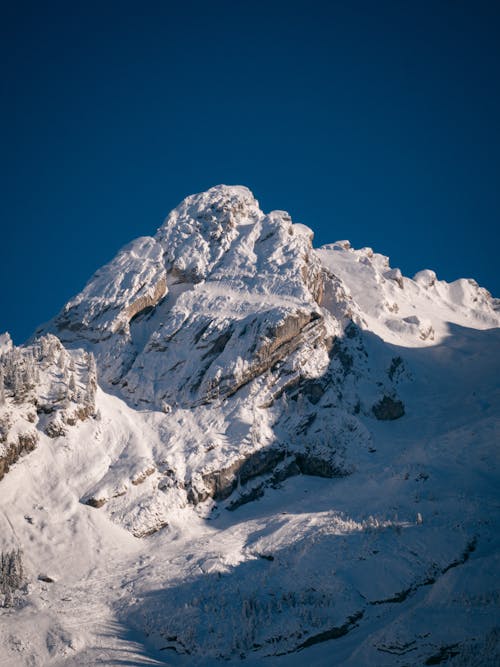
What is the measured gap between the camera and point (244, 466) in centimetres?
8306

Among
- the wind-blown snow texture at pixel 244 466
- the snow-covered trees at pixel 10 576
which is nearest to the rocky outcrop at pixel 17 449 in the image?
the wind-blown snow texture at pixel 244 466

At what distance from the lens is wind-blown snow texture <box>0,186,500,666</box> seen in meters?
57.1

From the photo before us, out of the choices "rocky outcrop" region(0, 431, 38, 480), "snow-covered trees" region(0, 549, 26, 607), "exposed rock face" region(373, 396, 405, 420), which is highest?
"rocky outcrop" region(0, 431, 38, 480)

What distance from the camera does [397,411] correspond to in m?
95.6

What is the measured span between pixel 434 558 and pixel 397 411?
34.4 meters

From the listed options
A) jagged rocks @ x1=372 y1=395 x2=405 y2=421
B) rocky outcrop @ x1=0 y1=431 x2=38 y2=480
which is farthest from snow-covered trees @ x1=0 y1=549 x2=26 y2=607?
jagged rocks @ x1=372 y1=395 x2=405 y2=421

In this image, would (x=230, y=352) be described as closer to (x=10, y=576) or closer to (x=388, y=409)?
(x=388, y=409)

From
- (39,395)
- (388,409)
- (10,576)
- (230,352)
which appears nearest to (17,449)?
(39,395)

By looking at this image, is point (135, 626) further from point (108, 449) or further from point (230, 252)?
point (230, 252)

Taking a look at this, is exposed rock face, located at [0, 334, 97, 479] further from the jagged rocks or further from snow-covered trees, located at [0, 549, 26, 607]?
the jagged rocks

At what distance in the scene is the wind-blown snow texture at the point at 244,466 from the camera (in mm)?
57062

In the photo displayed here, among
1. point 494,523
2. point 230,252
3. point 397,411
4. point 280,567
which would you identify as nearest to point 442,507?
point 494,523

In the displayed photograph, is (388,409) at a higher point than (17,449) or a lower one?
lower

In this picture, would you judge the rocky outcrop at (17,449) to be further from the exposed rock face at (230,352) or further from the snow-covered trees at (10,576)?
the snow-covered trees at (10,576)
